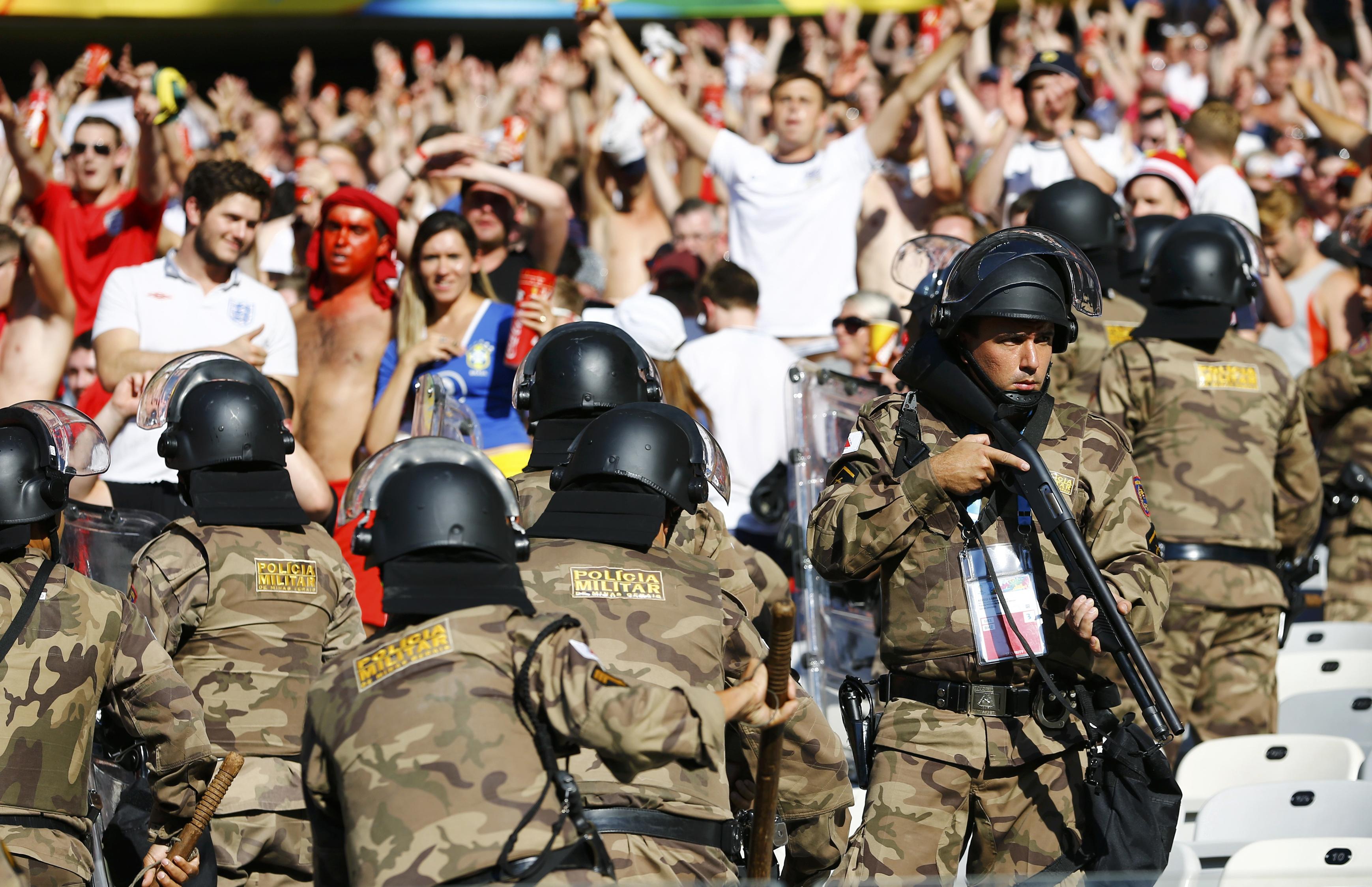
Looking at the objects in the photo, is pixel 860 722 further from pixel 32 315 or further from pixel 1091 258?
pixel 32 315

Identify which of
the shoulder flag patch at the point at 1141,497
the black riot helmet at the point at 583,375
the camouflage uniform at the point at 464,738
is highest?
the black riot helmet at the point at 583,375

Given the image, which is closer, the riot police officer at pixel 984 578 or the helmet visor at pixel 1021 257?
the riot police officer at pixel 984 578

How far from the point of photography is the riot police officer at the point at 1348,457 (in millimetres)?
7039

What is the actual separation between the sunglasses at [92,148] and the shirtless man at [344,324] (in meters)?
1.92

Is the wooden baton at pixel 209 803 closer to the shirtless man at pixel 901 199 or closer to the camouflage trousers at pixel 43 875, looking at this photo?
the camouflage trousers at pixel 43 875

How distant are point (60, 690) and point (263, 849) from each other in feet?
2.64

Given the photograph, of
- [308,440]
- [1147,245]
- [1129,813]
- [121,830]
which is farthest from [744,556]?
[1147,245]

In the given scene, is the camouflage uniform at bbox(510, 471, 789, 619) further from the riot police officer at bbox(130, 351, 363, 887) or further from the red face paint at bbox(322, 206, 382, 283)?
the red face paint at bbox(322, 206, 382, 283)

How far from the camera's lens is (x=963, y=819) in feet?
12.6

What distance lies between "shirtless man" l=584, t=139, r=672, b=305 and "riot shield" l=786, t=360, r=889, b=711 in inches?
124

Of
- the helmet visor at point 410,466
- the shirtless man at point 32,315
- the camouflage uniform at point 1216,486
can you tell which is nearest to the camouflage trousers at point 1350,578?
the camouflage uniform at point 1216,486

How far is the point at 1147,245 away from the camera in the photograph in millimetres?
7000

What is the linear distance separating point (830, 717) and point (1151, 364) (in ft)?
6.11

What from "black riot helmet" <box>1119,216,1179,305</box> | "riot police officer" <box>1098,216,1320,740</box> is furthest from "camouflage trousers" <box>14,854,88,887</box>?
"black riot helmet" <box>1119,216,1179,305</box>
